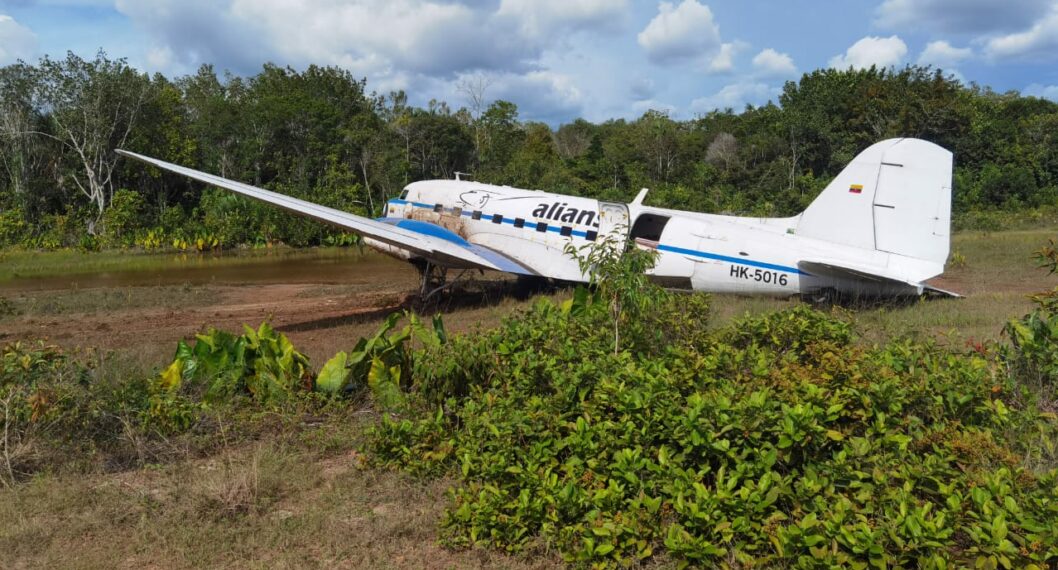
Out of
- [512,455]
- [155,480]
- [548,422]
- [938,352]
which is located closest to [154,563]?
[155,480]

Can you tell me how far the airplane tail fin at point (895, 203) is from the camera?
1140 centimetres

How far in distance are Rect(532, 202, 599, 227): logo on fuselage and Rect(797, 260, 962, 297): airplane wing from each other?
4.63m

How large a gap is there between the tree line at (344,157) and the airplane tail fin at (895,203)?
2945 cm

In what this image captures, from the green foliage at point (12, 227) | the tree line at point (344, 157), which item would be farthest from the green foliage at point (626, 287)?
the green foliage at point (12, 227)

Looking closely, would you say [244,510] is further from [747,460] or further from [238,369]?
[747,460]

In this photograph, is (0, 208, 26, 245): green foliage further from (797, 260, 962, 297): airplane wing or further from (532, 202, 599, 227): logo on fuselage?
(797, 260, 962, 297): airplane wing

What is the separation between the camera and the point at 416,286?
1989 centimetres

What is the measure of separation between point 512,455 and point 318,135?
47.4m

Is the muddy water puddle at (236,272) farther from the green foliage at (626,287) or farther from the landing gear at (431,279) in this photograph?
the green foliage at (626,287)

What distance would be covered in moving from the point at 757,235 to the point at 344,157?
4138cm

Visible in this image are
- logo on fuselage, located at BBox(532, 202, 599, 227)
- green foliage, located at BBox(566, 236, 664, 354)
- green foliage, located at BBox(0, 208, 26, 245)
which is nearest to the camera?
green foliage, located at BBox(566, 236, 664, 354)

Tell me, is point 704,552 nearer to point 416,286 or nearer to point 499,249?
point 499,249

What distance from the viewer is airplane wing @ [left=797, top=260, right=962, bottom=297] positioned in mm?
11250

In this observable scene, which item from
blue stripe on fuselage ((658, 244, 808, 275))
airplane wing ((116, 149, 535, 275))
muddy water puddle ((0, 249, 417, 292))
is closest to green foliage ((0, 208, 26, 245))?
muddy water puddle ((0, 249, 417, 292))
